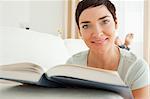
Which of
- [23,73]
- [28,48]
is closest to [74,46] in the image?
[28,48]

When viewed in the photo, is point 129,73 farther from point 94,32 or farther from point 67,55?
point 67,55

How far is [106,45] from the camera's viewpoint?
0.90 meters

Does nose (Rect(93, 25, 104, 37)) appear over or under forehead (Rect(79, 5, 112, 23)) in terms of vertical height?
under

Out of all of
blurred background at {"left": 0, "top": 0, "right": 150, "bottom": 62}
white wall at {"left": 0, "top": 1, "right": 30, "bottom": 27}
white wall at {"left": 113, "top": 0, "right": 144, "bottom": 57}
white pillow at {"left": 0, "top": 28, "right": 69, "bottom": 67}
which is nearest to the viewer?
white pillow at {"left": 0, "top": 28, "right": 69, "bottom": 67}

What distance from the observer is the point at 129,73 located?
3.05ft

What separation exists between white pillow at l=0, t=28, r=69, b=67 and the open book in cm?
96

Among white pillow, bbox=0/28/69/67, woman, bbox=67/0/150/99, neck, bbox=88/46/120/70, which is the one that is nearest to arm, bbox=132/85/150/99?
woman, bbox=67/0/150/99

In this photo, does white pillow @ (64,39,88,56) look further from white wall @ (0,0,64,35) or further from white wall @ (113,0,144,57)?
white wall @ (113,0,144,57)

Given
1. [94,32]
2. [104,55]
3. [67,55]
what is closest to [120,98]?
[94,32]

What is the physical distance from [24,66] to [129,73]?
0.42 meters

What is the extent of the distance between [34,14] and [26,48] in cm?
180

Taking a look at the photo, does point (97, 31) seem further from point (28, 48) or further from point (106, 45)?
point (28, 48)

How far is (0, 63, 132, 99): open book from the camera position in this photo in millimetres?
518

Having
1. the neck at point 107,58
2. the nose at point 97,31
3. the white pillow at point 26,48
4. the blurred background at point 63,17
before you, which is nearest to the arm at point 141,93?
the neck at point 107,58
